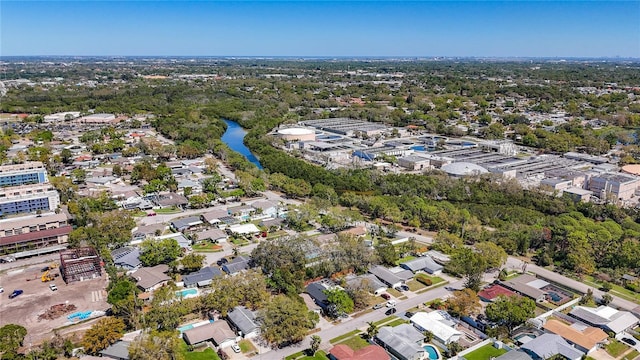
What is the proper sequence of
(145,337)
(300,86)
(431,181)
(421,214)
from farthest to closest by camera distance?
(300,86)
(431,181)
(421,214)
(145,337)

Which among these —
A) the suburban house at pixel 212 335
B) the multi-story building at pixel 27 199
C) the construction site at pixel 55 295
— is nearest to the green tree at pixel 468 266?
the suburban house at pixel 212 335

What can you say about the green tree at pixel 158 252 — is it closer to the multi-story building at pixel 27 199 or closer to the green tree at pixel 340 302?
the green tree at pixel 340 302

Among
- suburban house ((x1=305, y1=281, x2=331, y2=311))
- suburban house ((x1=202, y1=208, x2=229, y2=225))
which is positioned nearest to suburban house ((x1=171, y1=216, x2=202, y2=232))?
suburban house ((x1=202, y1=208, x2=229, y2=225))

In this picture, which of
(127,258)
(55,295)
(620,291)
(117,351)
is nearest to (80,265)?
(55,295)

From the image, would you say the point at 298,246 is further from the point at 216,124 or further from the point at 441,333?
the point at 216,124

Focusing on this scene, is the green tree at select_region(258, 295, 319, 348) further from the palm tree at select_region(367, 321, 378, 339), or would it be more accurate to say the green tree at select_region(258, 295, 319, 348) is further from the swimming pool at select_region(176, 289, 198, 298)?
the swimming pool at select_region(176, 289, 198, 298)

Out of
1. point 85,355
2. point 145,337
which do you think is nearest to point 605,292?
point 145,337
